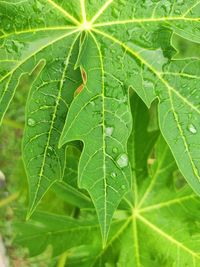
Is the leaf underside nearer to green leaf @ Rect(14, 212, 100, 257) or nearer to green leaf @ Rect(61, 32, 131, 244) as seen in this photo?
green leaf @ Rect(61, 32, 131, 244)

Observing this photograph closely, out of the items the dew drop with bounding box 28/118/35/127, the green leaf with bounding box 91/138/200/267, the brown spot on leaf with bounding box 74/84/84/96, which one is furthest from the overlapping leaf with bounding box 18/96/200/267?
the dew drop with bounding box 28/118/35/127

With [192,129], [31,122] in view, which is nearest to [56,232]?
[31,122]

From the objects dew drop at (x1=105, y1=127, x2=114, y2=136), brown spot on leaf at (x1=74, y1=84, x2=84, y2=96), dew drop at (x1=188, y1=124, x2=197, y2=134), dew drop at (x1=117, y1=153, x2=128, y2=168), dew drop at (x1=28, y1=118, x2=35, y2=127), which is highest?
brown spot on leaf at (x1=74, y1=84, x2=84, y2=96)

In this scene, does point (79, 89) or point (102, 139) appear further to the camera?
point (79, 89)

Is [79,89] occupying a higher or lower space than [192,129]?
higher

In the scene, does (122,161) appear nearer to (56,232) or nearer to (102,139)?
(102,139)

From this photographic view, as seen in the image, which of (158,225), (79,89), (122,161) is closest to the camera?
(122,161)

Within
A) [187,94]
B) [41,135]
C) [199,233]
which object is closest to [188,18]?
[187,94]

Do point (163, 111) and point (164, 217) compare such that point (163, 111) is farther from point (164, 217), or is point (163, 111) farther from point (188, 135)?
point (164, 217)

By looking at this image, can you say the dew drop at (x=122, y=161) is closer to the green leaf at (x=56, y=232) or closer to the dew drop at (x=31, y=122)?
the dew drop at (x=31, y=122)
